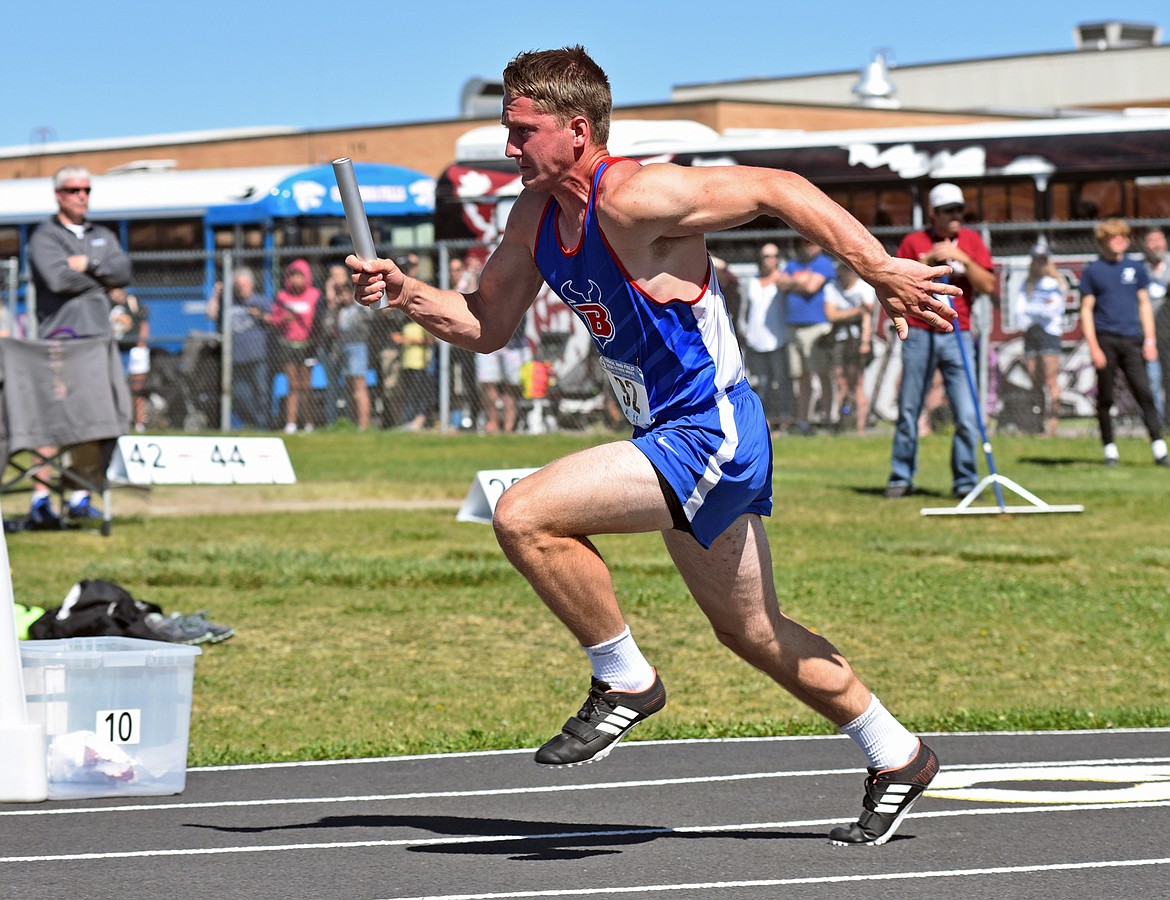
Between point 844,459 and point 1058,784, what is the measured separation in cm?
1248

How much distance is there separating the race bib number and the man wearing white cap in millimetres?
8095

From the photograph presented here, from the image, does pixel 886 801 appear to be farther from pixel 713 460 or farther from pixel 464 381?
pixel 464 381

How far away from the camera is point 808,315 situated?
2083 centimetres

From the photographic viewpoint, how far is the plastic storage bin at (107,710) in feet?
21.2

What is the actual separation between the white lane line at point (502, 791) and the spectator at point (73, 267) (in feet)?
22.6

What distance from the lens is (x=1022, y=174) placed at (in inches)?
872

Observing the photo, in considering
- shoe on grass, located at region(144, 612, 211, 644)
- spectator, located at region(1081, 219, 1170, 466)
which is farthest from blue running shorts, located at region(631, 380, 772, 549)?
spectator, located at region(1081, 219, 1170, 466)

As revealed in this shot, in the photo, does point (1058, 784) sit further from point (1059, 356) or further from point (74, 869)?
point (1059, 356)

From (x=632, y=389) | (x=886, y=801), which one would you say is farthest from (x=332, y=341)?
(x=886, y=801)

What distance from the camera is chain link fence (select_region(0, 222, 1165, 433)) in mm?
20594

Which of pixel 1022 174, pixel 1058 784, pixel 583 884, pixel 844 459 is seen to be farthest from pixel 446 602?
pixel 1022 174

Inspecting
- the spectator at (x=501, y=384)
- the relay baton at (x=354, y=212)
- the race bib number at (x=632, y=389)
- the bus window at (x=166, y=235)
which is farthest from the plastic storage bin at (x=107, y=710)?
the bus window at (x=166, y=235)

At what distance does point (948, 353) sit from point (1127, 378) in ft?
12.6

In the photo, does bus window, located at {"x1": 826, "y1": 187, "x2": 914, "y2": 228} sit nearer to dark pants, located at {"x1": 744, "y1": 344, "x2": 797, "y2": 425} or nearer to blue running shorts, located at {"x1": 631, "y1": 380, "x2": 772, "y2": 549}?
dark pants, located at {"x1": 744, "y1": 344, "x2": 797, "y2": 425}
